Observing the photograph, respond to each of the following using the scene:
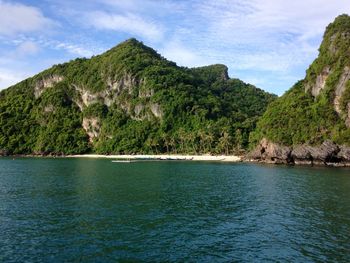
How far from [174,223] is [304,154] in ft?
281

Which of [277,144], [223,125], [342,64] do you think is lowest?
[277,144]

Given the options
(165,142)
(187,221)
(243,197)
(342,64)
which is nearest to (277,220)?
(187,221)

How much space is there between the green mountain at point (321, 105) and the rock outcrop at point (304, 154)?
1641mm

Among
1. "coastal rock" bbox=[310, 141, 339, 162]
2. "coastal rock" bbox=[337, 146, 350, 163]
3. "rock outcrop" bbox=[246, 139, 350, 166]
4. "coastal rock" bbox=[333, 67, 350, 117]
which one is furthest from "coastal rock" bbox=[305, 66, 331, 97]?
"coastal rock" bbox=[337, 146, 350, 163]

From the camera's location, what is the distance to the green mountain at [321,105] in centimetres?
11194

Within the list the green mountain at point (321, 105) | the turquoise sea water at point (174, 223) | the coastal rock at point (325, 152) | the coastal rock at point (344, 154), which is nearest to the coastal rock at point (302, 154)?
the coastal rock at point (325, 152)

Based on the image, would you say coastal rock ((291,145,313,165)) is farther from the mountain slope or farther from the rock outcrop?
the mountain slope

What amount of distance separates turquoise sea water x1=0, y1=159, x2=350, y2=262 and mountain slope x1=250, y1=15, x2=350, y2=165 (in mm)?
49325

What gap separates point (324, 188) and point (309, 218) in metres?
23.3

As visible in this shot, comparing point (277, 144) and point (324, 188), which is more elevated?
point (277, 144)

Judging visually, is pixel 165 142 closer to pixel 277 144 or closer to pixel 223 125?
pixel 223 125

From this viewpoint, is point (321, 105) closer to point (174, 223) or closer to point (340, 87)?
point (340, 87)

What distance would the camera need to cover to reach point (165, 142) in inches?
7210

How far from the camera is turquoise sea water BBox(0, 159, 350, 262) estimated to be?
2928 cm
